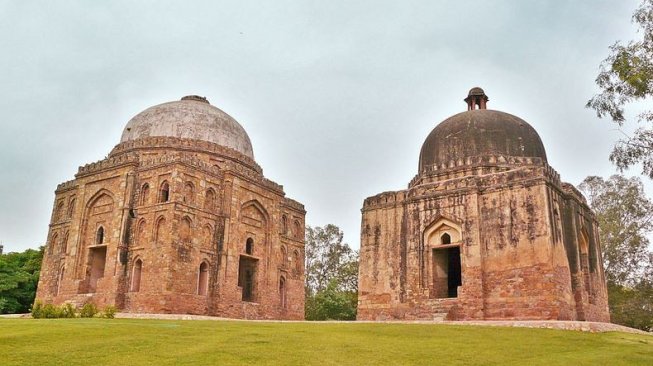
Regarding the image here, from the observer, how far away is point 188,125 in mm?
27547

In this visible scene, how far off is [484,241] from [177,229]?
12.3 m

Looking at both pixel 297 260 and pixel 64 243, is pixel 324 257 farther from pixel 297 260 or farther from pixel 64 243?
pixel 64 243

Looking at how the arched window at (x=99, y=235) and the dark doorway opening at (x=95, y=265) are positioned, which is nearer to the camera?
the dark doorway opening at (x=95, y=265)

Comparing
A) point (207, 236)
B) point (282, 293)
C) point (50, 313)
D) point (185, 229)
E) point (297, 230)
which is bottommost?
point (50, 313)

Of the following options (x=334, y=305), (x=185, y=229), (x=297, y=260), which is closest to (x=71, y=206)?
(x=185, y=229)

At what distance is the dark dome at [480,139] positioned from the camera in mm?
18172

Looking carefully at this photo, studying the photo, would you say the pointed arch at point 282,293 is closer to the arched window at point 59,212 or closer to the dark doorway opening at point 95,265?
the dark doorway opening at point 95,265

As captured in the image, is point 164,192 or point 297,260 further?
point 297,260

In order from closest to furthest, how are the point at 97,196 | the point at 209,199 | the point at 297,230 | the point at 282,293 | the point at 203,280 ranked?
the point at 203,280
the point at 209,199
the point at 97,196
the point at 282,293
the point at 297,230

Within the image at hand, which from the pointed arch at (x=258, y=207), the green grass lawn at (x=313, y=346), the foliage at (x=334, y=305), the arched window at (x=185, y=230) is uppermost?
the pointed arch at (x=258, y=207)

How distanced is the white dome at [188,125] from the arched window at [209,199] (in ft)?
13.9

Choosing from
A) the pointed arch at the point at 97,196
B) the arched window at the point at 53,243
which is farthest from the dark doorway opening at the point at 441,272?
the arched window at the point at 53,243

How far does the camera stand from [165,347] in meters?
8.97

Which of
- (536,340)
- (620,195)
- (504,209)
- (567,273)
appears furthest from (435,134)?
(620,195)
